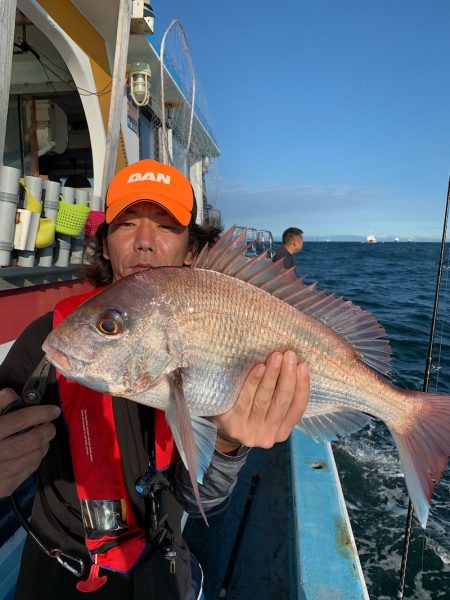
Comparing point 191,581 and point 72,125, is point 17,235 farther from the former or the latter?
point 72,125

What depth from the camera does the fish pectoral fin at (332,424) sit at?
5.90 ft

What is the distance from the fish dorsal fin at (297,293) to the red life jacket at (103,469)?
0.71 meters

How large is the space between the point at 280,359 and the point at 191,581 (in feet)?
3.87

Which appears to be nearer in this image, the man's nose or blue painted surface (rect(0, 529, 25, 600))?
the man's nose

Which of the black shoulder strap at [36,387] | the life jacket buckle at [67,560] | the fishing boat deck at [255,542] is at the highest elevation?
the black shoulder strap at [36,387]

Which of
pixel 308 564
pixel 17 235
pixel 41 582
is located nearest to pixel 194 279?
pixel 41 582

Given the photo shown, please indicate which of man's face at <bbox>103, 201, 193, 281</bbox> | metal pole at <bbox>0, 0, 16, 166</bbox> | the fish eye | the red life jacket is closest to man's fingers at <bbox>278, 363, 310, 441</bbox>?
the red life jacket

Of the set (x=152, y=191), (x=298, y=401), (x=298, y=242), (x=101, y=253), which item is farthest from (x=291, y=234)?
(x=298, y=401)

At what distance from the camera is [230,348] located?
1546 millimetres

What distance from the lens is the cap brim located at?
1.86 metres

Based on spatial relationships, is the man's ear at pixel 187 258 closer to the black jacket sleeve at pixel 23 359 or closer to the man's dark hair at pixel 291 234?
the black jacket sleeve at pixel 23 359

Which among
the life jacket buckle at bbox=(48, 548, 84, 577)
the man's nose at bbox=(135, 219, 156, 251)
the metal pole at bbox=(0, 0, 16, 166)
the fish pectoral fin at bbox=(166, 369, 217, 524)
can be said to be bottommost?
the life jacket buckle at bbox=(48, 548, 84, 577)

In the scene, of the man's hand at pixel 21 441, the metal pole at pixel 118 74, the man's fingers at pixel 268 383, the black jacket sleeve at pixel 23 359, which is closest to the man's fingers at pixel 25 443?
the man's hand at pixel 21 441

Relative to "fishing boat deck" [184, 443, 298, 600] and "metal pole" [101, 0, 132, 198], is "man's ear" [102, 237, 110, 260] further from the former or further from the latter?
"metal pole" [101, 0, 132, 198]
